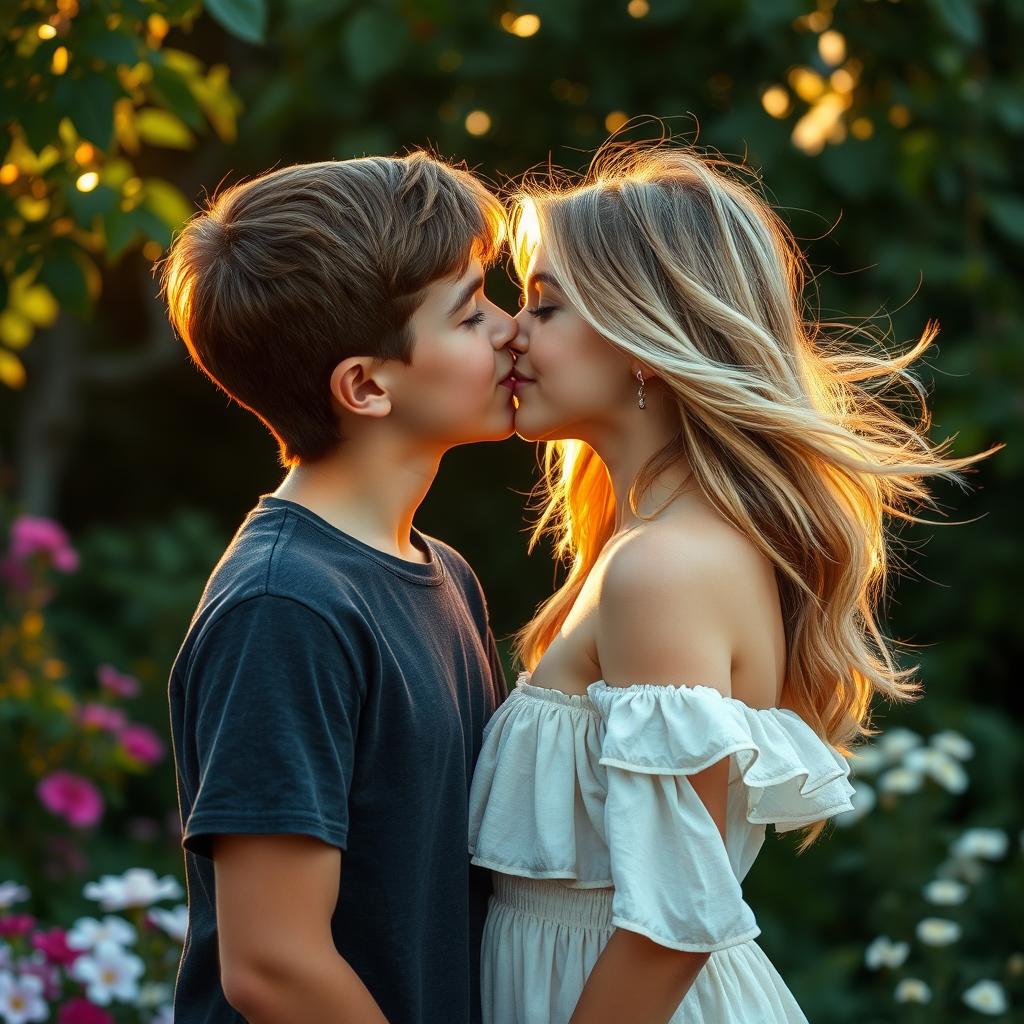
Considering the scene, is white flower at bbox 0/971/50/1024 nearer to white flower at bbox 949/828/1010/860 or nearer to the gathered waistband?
the gathered waistband

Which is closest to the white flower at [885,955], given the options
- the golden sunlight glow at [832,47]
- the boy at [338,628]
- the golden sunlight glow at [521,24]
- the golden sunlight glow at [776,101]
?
the boy at [338,628]

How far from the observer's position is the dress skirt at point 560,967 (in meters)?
1.65

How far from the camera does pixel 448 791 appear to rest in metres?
1.61

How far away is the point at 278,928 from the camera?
1.36 meters

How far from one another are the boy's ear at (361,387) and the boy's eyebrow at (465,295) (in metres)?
0.12

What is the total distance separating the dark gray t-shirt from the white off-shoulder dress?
0.05 meters

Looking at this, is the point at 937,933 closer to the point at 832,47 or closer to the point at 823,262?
the point at 823,262

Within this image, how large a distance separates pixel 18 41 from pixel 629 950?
5.28ft

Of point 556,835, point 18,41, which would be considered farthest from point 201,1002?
point 18,41

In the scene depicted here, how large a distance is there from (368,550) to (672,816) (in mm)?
473

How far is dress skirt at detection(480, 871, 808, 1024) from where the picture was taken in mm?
1654

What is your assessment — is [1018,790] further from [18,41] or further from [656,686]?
[18,41]

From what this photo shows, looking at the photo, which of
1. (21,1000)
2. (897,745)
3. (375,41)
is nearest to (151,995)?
(21,1000)

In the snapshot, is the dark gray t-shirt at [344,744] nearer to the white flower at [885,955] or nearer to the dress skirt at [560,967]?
the dress skirt at [560,967]
